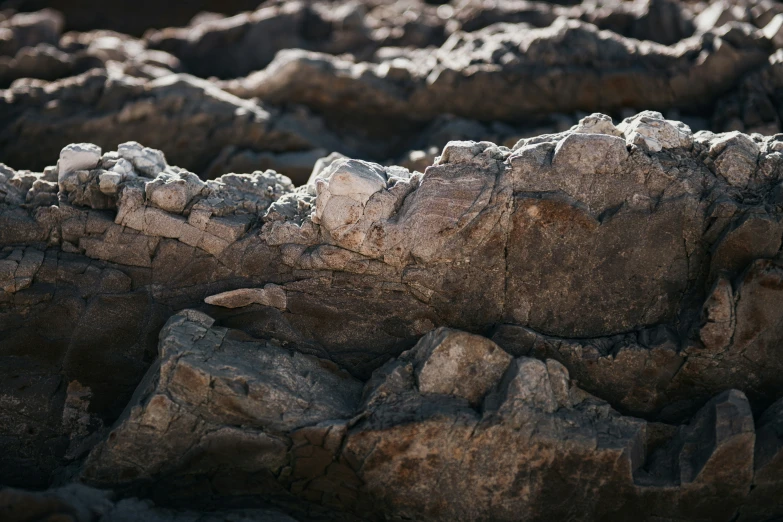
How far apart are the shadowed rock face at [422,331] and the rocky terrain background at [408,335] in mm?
16

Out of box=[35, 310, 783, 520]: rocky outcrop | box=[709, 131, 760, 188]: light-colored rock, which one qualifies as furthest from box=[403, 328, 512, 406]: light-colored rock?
box=[709, 131, 760, 188]: light-colored rock

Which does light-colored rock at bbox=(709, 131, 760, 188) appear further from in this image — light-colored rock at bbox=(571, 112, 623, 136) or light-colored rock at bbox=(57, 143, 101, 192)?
light-colored rock at bbox=(57, 143, 101, 192)

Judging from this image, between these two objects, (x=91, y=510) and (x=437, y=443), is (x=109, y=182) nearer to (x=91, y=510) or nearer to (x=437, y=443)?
(x=91, y=510)

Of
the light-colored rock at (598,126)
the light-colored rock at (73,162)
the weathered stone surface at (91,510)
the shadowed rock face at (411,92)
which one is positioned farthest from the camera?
the shadowed rock face at (411,92)

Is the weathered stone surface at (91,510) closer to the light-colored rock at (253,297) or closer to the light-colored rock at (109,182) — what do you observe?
the light-colored rock at (253,297)

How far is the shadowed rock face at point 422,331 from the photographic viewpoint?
Answer: 566 centimetres

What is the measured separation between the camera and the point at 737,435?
216 inches

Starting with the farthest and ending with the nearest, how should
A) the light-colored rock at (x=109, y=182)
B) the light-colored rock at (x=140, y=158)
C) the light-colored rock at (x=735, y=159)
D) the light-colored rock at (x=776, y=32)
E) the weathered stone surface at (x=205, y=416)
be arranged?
the light-colored rock at (x=776, y=32) → the light-colored rock at (x=140, y=158) → the light-colored rock at (x=109, y=182) → the light-colored rock at (x=735, y=159) → the weathered stone surface at (x=205, y=416)

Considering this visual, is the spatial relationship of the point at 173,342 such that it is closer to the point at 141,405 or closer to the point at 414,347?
the point at 141,405

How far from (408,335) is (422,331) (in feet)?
0.35

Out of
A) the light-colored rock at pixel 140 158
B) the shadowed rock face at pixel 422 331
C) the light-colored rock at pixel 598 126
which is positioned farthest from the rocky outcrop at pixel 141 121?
the light-colored rock at pixel 598 126

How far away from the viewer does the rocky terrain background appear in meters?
5.63

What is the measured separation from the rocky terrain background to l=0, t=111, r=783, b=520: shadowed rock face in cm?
2

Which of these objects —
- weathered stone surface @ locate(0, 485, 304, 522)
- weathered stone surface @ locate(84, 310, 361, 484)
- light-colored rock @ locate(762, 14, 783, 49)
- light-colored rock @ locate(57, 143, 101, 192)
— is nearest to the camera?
weathered stone surface @ locate(0, 485, 304, 522)
